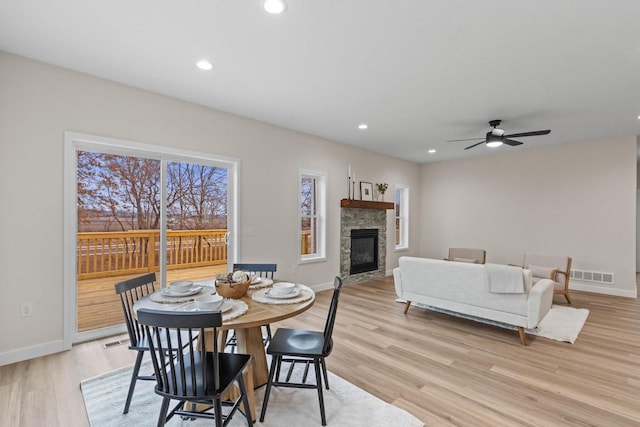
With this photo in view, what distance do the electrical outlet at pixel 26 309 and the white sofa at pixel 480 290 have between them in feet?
13.0

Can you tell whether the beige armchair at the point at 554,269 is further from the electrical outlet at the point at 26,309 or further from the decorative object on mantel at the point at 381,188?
the electrical outlet at the point at 26,309

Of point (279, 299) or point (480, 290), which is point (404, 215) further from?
point (279, 299)

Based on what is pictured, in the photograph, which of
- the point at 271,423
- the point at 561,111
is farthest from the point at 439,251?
the point at 271,423

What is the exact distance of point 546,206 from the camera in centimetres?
599

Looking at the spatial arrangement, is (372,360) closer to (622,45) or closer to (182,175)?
(182,175)

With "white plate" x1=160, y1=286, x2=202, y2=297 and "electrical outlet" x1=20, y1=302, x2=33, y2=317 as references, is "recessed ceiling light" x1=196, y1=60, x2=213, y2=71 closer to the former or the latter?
"white plate" x1=160, y1=286, x2=202, y2=297

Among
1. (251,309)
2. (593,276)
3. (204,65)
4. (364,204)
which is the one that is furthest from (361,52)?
(593,276)

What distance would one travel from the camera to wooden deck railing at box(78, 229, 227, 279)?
128 inches

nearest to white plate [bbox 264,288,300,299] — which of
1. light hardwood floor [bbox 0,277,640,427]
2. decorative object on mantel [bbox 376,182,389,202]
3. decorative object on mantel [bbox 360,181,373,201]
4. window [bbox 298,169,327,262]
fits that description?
light hardwood floor [bbox 0,277,640,427]

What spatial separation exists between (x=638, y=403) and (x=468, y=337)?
1.37 metres

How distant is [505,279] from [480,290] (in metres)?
0.33

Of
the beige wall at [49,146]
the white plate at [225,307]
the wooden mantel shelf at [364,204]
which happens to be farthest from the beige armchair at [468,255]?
the white plate at [225,307]

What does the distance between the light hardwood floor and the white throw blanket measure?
0.58 meters

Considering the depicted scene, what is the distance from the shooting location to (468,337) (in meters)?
3.43
